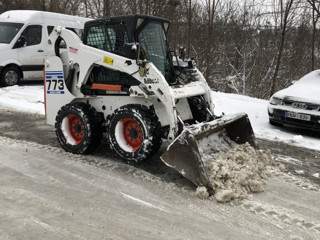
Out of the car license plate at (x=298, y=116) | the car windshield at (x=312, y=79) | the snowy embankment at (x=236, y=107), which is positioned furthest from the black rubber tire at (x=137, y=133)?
the car windshield at (x=312, y=79)

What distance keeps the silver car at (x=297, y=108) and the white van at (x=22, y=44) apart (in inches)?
328

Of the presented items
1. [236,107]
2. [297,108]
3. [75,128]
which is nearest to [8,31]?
[75,128]

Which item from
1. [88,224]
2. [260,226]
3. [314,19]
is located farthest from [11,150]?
[314,19]

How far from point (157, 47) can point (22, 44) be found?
25.3 feet

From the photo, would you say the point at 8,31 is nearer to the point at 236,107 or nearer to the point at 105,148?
the point at 105,148

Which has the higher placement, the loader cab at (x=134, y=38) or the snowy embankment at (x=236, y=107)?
the loader cab at (x=134, y=38)

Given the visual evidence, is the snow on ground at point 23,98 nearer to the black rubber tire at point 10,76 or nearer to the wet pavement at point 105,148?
the black rubber tire at point 10,76

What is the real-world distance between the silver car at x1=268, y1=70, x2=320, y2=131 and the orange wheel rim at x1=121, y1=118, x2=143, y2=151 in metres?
3.88

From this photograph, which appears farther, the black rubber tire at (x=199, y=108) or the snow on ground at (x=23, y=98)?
the snow on ground at (x=23, y=98)

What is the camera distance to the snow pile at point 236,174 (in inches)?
150

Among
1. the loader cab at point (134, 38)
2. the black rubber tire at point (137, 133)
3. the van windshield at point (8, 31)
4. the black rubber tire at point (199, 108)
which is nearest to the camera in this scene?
the black rubber tire at point (137, 133)

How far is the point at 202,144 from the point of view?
15.3 ft

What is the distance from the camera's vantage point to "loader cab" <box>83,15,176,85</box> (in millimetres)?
4680

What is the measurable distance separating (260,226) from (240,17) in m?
16.2
